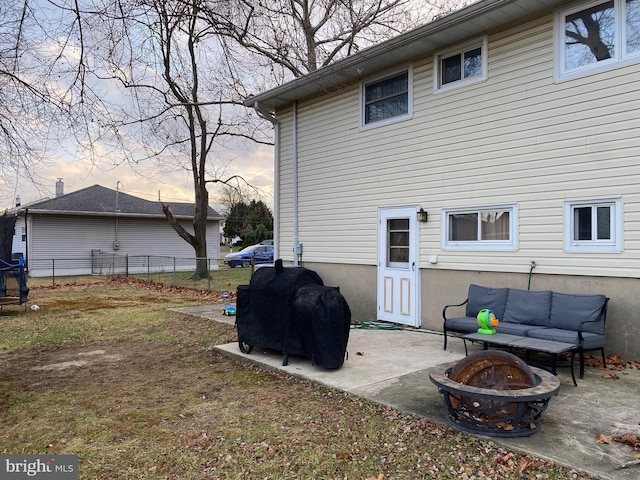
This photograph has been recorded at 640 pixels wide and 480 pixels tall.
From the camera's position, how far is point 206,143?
738 inches

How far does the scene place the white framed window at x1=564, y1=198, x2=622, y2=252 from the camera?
5.46 m

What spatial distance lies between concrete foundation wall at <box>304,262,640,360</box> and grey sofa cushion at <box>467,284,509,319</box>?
33 cm

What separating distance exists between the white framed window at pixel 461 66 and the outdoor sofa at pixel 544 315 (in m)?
3.24

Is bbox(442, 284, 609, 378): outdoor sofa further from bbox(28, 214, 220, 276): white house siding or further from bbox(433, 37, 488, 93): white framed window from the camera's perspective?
bbox(28, 214, 220, 276): white house siding

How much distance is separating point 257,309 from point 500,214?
3.80 m

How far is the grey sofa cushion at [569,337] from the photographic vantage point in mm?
4922

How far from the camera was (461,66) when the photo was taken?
721cm

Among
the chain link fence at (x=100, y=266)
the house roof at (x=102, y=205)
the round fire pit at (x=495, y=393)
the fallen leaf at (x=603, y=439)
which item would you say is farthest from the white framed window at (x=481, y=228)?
the house roof at (x=102, y=205)

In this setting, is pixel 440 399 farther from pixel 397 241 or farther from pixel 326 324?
pixel 397 241

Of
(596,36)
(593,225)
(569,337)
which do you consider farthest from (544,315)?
(596,36)

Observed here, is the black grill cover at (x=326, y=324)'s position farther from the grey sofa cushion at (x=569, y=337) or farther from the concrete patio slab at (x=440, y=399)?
the grey sofa cushion at (x=569, y=337)

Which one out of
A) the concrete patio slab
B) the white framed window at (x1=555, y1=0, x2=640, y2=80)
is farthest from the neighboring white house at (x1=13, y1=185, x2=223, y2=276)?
the white framed window at (x1=555, y1=0, x2=640, y2=80)

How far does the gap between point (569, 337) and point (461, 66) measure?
4499 mm

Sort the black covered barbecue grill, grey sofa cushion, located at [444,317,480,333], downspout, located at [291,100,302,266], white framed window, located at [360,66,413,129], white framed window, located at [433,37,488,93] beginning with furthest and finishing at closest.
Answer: downspout, located at [291,100,302,266] < white framed window, located at [360,66,413,129] < white framed window, located at [433,37,488,93] < grey sofa cushion, located at [444,317,480,333] < the black covered barbecue grill
